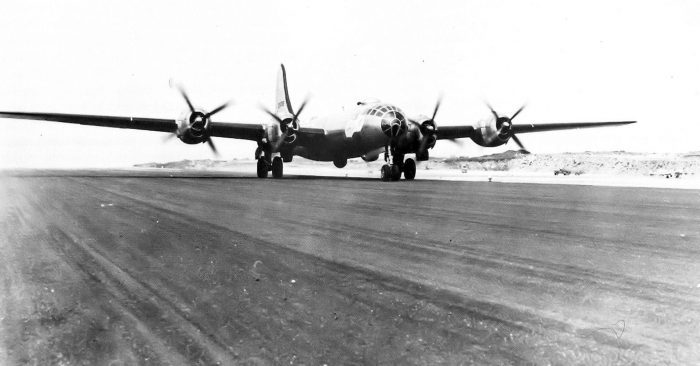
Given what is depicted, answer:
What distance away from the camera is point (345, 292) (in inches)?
210

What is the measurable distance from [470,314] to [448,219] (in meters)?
7.64

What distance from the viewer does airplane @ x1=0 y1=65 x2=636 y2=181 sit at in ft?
97.0

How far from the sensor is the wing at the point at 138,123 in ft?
98.4

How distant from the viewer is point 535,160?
93188mm

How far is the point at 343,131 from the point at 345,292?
89.6ft

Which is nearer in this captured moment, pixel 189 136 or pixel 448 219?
pixel 448 219

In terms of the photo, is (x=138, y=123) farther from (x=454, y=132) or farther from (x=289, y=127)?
(x=454, y=132)

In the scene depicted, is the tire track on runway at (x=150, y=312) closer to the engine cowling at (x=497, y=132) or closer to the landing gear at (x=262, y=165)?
the landing gear at (x=262, y=165)

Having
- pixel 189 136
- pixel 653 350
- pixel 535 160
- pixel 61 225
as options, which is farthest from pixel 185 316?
pixel 535 160

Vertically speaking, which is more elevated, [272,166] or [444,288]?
[444,288]

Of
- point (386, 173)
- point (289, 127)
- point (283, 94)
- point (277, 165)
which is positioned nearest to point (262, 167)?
point (277, 165)

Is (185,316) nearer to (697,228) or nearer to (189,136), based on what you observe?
(697,228)

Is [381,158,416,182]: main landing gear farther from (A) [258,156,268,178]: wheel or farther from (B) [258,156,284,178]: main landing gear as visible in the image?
(A) [258,156,268,178]: wheel

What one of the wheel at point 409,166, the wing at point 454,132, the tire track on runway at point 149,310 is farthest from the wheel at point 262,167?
the tire track on runway at point 149,310
